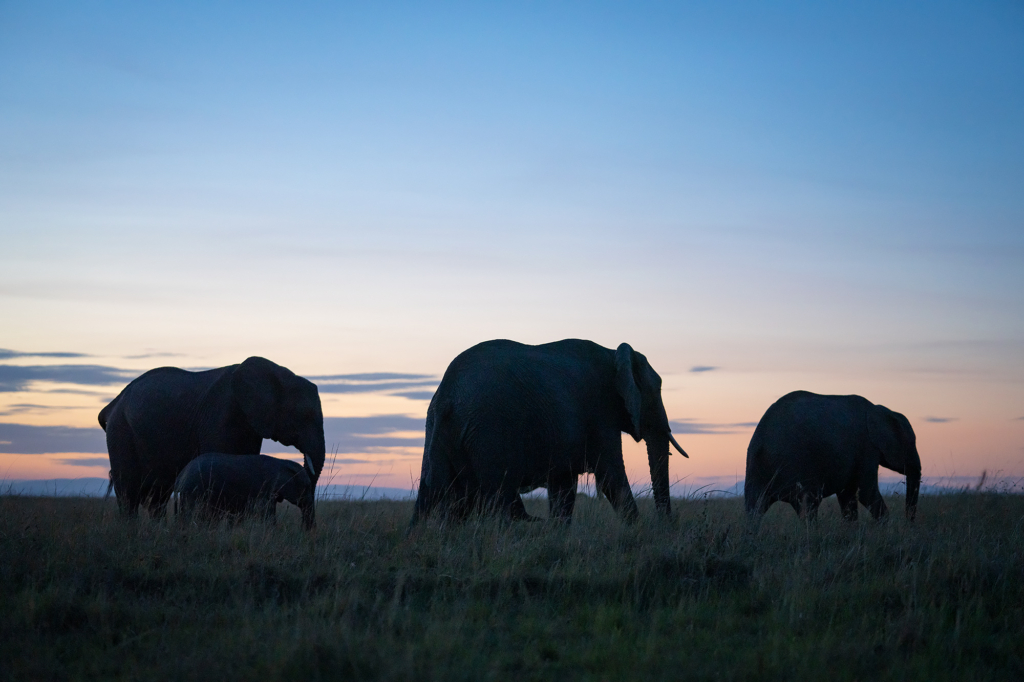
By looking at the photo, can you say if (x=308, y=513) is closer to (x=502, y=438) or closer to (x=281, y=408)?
(x=281, y=408)

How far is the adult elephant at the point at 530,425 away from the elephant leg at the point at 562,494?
0.01 metres

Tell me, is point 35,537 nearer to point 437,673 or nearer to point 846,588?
point 437,673

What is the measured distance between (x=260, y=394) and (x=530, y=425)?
5128 mm

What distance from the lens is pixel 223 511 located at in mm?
11336

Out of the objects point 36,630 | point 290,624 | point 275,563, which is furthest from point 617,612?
point 36,630

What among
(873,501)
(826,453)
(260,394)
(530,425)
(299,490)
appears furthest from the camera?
(873,501)

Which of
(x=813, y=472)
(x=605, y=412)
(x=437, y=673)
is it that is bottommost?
(x=437, y=673)

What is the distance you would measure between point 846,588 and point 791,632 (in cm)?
123

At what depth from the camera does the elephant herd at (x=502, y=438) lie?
1136 centimetres

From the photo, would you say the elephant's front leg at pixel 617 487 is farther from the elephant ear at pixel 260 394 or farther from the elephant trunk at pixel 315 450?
the elephant ear at pixel 260 394

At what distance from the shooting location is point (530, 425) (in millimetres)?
11453

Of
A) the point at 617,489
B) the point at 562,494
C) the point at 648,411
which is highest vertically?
the point at 648,411

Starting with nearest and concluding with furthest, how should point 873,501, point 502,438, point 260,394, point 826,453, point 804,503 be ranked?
1. point 502,438
2. point 804,503
3. point 260,394
4. point 826,453
5. point 873,501

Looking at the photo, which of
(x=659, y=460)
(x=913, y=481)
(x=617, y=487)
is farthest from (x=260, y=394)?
(x=913, y=481)
